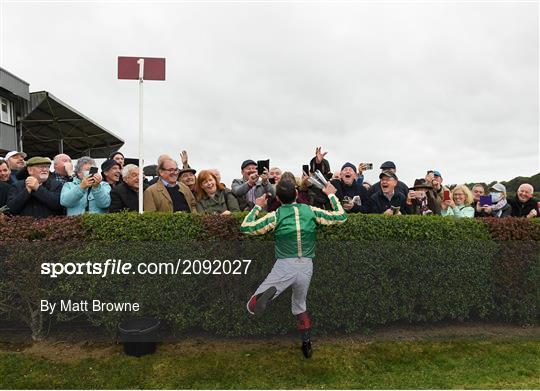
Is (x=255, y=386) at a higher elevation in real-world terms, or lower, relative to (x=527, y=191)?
lower

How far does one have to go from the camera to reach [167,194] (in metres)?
5.23

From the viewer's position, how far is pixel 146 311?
4531 mm

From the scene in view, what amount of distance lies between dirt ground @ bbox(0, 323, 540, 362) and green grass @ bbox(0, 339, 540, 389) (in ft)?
0.15

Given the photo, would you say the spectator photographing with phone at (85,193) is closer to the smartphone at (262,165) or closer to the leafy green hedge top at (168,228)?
the leafy green hedge top at (168,228)

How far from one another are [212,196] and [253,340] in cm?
218

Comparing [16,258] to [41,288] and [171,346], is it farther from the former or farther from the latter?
[171,346]

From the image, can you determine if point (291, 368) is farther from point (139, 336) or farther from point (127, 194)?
point (127, 194)

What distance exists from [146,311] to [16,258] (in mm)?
1738

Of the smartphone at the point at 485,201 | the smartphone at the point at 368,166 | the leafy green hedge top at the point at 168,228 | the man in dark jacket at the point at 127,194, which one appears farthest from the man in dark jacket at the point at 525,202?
the man in dark jacket at the point at 127,194

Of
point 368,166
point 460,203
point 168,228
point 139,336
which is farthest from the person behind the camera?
point 368,166

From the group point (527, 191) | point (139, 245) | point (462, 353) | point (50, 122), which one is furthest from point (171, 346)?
point (50, 122)

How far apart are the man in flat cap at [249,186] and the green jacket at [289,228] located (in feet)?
4.20

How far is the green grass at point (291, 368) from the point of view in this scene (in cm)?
395

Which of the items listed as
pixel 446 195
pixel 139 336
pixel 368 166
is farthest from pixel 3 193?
pixel 446 195
